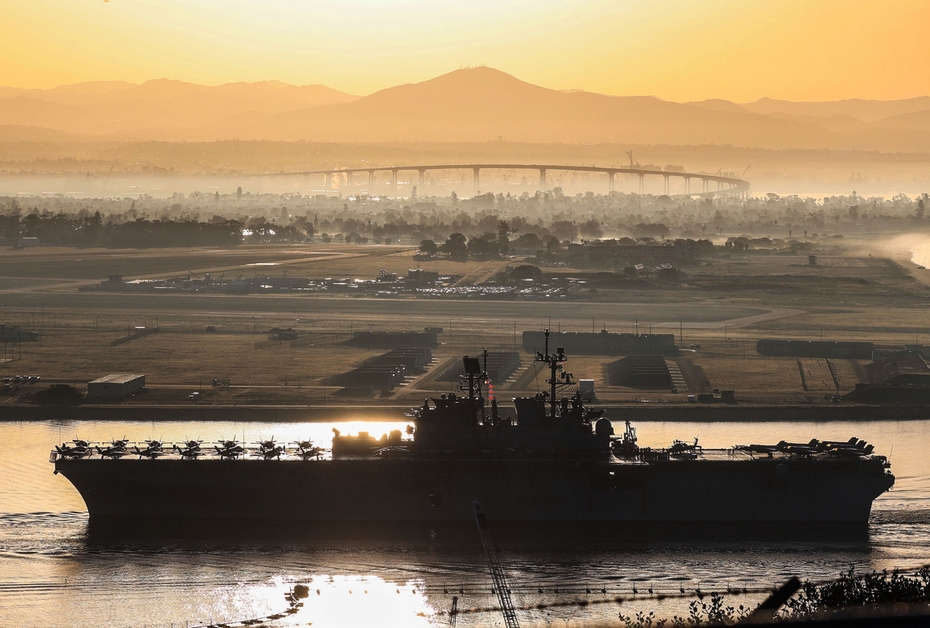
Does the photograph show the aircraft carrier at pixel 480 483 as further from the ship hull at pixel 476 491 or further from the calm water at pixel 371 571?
the calm water at pixel 371 571

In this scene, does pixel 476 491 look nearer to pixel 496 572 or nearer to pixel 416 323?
pixel 496 572

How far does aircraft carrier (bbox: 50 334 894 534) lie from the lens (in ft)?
95.7

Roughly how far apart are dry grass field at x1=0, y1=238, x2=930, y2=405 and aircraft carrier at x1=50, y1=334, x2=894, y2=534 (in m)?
12.1

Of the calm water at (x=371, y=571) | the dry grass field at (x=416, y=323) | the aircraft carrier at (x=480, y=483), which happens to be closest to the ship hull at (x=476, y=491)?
the aircraft carrier at (x=480, y=483)

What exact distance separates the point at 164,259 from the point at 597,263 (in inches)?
1291

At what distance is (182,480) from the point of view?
1166 inches

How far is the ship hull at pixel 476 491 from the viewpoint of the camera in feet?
95.6

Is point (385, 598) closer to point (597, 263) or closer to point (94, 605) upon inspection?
point (94, 605)

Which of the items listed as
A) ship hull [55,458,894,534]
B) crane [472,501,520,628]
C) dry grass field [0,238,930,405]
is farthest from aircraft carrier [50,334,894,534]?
dry grass field [0,238,930,405]

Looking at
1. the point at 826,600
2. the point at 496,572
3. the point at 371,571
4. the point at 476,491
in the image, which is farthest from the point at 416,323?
the point at 826,600

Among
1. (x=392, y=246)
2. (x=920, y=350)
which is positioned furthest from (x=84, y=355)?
(x=392, y=246)

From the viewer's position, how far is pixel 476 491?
29188 millimetres

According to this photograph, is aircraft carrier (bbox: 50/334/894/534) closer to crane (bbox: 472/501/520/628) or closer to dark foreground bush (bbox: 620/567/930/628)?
crane (bbox: 472/501/520/628)

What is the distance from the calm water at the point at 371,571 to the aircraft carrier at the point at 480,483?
989 millimetres
